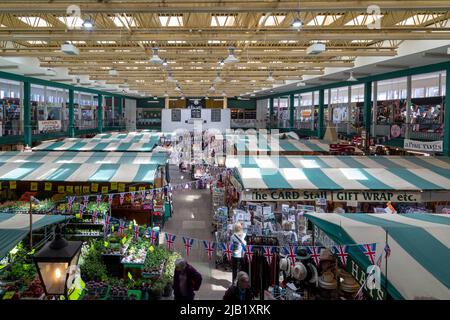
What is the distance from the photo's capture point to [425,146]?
52.0 feet

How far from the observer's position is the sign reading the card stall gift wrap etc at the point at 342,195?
10.8 meters

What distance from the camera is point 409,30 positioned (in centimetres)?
1145

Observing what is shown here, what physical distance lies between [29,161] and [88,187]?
2.17m

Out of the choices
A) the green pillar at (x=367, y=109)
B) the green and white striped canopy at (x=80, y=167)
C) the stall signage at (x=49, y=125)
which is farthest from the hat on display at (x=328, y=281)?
the stall signage at (x=49, y=125)

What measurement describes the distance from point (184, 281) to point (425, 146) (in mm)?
12097

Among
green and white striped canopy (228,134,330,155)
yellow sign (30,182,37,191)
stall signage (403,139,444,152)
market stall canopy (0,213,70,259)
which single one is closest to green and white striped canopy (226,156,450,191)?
stall signage (403,139,444,152)

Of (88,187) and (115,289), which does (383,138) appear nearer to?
(88,187)

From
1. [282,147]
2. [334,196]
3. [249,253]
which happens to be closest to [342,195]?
[334,196]

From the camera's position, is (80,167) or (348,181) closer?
(348,181)

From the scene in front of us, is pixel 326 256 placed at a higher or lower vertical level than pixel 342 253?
lower

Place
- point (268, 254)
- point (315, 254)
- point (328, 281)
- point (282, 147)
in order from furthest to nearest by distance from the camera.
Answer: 1. point (282, 147)
2. point (268, 254)
3. point (315, 254)
4. point (328, 281)

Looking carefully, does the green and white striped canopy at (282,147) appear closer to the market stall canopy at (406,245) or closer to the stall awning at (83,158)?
the stall awning at (83,158)

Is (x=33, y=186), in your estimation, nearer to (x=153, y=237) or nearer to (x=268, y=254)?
(x=153, y=237)

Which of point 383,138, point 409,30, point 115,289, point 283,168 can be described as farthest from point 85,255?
point 383,138
